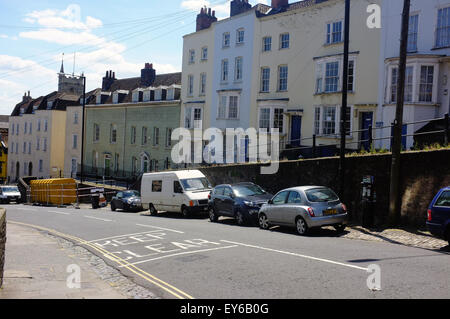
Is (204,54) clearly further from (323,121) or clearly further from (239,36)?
(323,121)

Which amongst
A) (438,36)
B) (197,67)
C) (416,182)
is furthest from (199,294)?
(197,67)

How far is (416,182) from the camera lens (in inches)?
593

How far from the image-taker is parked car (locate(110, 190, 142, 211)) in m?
30.7

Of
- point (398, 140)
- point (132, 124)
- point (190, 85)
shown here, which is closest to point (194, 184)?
point (398, 140)

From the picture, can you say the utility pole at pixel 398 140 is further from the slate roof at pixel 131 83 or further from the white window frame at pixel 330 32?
the slate roof at pixel 131 83

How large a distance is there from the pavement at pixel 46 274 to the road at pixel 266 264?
768mm

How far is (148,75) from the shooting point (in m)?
55.6

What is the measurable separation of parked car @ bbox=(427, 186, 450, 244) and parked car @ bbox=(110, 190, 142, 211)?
2143cm

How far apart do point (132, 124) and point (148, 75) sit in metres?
7.06

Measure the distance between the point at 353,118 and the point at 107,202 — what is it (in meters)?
21.7

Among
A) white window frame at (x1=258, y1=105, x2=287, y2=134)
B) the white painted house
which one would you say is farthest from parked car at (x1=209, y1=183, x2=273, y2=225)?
white window frame at (x1=258, y1=105, x2=287, y2=134)

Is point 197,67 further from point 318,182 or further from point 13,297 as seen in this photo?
point 13,297

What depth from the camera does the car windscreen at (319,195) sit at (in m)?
15.0

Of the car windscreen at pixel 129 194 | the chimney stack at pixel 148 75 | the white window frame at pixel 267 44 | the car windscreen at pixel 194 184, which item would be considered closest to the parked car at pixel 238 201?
the car windscreen at pixel 194 184
